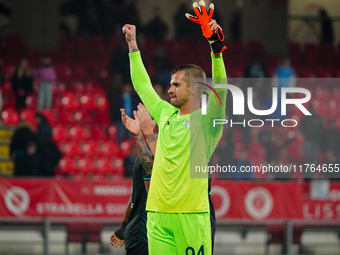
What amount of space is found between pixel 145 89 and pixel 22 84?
41.9ft

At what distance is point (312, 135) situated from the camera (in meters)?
16.1

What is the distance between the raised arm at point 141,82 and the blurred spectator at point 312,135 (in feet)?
31.3

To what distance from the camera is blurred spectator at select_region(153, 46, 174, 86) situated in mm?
19344

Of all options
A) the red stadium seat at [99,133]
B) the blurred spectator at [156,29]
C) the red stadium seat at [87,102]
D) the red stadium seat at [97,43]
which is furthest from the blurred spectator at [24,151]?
the blurred spectator at [156,29]

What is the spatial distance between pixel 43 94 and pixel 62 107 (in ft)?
3.49

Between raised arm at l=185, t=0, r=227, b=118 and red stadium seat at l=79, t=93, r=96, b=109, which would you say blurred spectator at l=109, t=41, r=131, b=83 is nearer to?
red stadium seat at l=79, t=93, r=96, b=109

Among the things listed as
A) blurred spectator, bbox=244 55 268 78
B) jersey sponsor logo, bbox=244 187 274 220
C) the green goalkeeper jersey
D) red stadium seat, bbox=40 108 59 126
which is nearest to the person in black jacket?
red stadium seat, bbox=40 108 59 126

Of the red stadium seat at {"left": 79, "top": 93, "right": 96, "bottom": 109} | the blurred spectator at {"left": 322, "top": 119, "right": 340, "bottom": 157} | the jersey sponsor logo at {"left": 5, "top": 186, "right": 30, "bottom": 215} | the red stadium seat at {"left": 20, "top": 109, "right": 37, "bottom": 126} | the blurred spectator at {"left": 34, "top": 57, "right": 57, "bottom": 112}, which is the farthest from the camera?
the red stadium seat at {"left": 79, "top": 93, "right": 96, "bottom": 109}

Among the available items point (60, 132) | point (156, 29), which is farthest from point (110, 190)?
point (156, 29)

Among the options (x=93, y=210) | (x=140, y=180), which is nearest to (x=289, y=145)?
(x=93, y=210)

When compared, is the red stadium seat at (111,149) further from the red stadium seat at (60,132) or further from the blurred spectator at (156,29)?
the blurred spectator at (156,29)

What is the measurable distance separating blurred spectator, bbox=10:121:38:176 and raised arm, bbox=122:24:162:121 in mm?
9021

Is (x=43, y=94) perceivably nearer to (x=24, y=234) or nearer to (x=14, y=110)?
(x=14, y=110)

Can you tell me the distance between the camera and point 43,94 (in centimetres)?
1803
